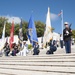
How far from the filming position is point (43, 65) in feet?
37.9

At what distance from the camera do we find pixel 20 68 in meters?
12.2

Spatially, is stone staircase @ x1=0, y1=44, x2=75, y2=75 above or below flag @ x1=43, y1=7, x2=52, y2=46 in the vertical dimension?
below

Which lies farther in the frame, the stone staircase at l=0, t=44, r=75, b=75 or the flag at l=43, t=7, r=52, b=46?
the flag at l=43, t=7, r=52, b=46

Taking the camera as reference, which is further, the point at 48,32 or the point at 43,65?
the point at 48,32

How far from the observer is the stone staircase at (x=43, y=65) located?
10.3 meters

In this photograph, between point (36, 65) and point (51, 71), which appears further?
point (36, 65)

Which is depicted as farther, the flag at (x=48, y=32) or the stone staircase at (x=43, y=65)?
the flag at (x=48, y=32)

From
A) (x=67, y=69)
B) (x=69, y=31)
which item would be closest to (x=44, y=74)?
(x=67, y=69)

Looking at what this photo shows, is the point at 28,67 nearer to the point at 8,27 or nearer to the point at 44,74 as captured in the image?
the point at 44,74

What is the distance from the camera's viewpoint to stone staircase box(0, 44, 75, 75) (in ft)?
33.8

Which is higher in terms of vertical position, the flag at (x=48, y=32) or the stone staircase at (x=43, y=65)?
the flag at (x=48, y=32)

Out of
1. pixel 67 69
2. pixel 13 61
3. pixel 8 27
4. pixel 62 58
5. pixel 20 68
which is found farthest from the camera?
pixel 8 27

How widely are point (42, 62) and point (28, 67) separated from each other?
2.18ft

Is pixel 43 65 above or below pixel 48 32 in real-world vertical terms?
below
